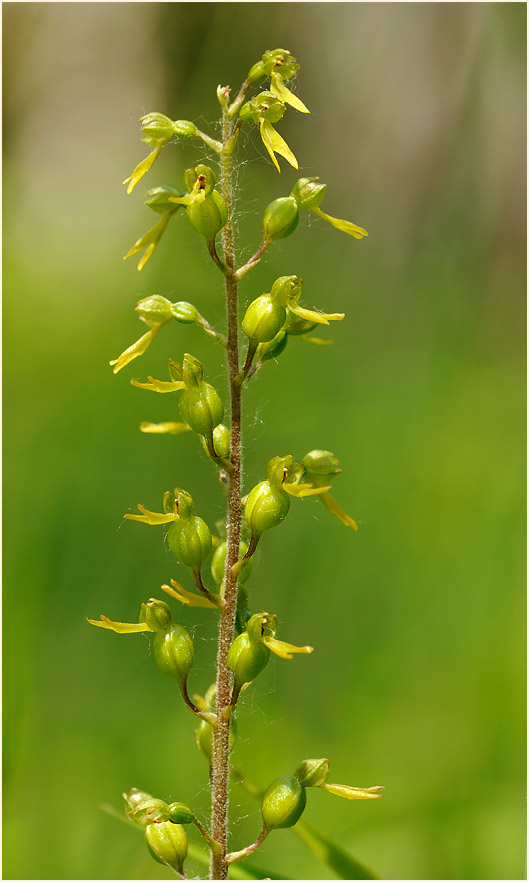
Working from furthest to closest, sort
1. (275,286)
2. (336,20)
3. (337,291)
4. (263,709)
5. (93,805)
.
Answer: (336,20)
(337,291)
(263,709)
(93,805)
(275,286)

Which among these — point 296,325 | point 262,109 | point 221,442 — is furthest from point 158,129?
point 221,442

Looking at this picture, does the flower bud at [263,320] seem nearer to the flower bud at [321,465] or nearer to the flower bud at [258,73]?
the flower bud at [321,465]

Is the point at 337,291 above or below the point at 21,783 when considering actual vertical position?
above

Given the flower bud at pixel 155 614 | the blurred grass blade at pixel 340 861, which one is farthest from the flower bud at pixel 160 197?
the blurred grass blade at pixel 340 861

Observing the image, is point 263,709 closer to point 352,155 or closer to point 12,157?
point 352,155

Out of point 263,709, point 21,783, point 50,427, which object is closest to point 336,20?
point 50,427

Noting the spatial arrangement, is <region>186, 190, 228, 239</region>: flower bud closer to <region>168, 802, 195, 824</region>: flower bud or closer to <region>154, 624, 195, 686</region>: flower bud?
<region>154, 624, 195, 686</region>: flower bud

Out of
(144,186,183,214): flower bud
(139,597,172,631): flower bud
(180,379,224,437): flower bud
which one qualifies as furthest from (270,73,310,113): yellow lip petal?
(139,597,172,631): flower bud

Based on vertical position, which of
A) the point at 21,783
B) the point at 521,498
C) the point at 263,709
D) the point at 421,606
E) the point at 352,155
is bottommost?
the point at 21,783
